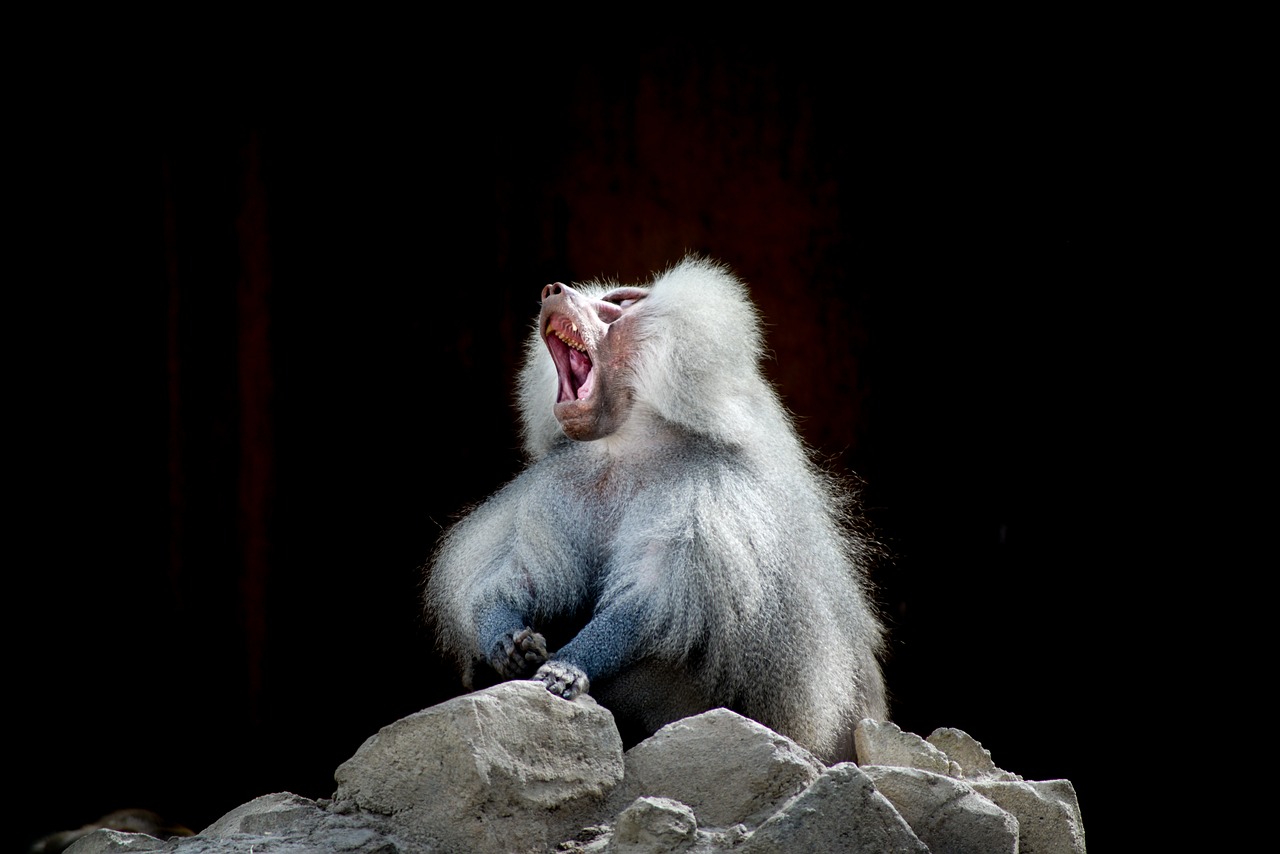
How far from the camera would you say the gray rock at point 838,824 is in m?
1.76

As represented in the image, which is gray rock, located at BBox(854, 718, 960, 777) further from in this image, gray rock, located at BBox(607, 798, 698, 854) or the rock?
gray rock, located at BBox(607, 798, 698, 854)

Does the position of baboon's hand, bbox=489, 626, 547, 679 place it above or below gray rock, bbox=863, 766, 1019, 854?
above

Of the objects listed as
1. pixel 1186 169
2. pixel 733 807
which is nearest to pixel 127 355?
pixel 733 807

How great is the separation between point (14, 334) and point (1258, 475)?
363cm

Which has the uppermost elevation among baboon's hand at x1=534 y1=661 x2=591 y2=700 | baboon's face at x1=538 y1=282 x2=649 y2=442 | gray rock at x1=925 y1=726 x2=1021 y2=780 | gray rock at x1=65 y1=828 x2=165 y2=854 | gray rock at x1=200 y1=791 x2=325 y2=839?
baboon's face at x1=538 y1=282 x2=649 y2=442

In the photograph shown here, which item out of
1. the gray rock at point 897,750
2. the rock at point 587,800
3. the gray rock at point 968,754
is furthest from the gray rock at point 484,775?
the gray rock at point 968,754

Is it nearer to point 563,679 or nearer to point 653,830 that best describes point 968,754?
point 563,679

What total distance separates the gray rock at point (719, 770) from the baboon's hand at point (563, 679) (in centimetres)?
17

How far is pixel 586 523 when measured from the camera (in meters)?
2.75

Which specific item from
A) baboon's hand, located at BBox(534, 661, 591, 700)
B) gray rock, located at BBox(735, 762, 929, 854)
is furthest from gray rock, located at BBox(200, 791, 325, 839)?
gray rock, located at BBox(735, 762, 929, 854)

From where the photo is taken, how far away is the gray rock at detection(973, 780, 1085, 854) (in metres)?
2.21

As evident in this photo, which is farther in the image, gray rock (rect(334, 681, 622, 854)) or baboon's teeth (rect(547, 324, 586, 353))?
baboon's teeth (rect(547, 324, 586, 353))

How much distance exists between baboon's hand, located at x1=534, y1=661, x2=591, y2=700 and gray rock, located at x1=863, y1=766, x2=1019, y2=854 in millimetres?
494

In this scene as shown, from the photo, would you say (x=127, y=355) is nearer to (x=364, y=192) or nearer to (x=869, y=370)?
(x=364, y=192)
